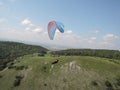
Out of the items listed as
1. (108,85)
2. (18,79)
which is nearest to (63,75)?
(108,85)

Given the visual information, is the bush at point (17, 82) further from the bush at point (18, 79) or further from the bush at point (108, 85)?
the bush at point (108, 85)

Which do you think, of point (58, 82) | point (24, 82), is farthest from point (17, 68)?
point (58, 82)

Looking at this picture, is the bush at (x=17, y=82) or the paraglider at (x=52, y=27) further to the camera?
the bush at (x=17, y=82)

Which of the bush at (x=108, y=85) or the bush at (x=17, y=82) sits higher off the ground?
the bush at (x=108, y=85)

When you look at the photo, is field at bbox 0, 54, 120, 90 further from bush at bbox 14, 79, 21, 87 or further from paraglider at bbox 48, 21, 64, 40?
paraglider at bbox 48, 21, 64, 40

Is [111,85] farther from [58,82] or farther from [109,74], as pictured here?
[58,82]

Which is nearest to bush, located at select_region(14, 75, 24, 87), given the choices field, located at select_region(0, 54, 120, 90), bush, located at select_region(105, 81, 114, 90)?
field, located at select_region(0, 54, 120, 90)

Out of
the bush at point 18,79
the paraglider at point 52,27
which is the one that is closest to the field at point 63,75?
the bush at point 18,79

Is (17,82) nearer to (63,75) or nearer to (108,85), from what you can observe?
(63,75)
